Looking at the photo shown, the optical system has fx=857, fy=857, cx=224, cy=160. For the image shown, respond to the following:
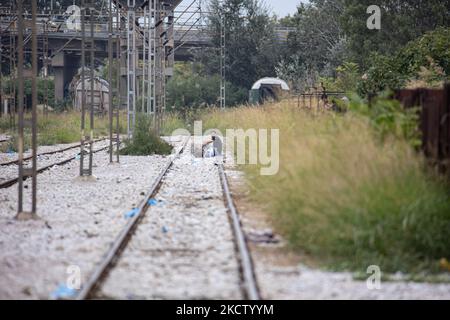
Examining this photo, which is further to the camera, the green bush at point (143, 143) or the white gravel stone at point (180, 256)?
the green bush at point (143, 143)

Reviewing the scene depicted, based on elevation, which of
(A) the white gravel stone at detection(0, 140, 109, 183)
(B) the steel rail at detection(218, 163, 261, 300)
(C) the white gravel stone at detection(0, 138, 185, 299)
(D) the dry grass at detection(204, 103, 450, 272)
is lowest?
(A) the white gravel stone at detection(0, 140, 109, 183)

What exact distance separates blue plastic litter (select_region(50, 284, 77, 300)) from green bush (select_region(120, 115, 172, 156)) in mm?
21899

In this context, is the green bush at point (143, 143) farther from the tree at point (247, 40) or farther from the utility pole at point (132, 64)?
the tree at point (247, 40)

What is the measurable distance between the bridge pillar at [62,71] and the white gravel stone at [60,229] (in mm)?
56850

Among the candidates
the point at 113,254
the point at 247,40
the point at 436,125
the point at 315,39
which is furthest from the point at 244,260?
Result: the point at 315,39

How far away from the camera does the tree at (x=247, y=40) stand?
209 ft

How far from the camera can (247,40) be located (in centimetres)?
6359

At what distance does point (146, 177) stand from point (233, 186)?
9.73 ft

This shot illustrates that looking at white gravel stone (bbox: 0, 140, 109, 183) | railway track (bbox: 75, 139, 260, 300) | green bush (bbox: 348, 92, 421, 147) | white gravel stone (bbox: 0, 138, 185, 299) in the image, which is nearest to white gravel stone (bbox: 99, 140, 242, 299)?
railway track (bbox: 75, 139, 260, 300)

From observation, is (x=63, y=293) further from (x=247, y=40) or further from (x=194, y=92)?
(x=194, y=92)

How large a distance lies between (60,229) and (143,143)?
18.4 metres

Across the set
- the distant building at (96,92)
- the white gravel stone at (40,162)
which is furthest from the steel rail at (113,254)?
the distant building at (96,92)

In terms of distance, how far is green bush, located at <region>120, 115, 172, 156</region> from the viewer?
98.5 ft

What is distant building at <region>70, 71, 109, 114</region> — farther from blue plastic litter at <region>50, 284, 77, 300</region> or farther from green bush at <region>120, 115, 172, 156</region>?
blue plastic litter at <region>50, 284, 77, 300</region>
